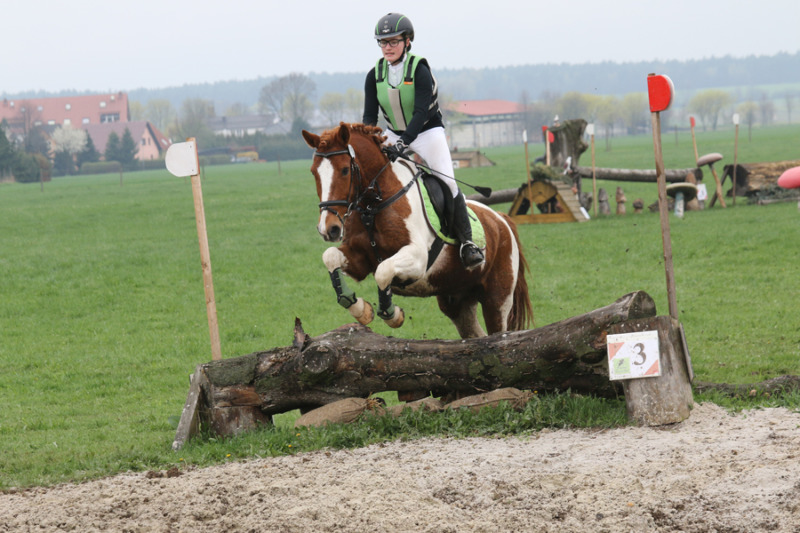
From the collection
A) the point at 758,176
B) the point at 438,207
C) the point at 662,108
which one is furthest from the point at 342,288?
the point at 758,176

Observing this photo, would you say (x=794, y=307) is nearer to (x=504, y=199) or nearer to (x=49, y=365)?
(x=49, y=365)

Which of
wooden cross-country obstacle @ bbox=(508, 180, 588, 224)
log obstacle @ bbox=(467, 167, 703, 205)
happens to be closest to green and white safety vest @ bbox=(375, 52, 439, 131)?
wooden cross-country obstacle @ bbox=(508, 180, 588, 224)

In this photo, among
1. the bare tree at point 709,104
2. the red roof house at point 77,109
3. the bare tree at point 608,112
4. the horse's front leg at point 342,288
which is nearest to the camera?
the horse's front leg at point 342,288

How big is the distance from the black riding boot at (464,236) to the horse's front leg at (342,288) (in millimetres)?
806

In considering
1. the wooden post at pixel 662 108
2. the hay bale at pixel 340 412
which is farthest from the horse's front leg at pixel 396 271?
the wooden post at pixel 662 108

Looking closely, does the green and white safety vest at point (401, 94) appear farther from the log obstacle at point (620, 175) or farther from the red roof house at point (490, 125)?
the red roof house at point (490, 125)

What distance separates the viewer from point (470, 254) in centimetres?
616

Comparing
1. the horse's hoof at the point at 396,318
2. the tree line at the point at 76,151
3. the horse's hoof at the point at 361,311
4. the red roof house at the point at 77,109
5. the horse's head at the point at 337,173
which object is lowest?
the horse's hoof at the point at 396,318

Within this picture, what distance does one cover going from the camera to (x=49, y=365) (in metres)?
9.69

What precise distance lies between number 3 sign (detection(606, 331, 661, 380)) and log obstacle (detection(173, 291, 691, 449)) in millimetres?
246

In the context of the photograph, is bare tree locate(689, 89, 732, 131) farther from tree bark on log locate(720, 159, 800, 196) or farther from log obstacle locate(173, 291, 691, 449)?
log obstacle locate(173, 291, 691, 449)

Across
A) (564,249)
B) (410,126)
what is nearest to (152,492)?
(410,126)

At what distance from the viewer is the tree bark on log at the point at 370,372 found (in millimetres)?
5848

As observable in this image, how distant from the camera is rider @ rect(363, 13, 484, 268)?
5.96m
